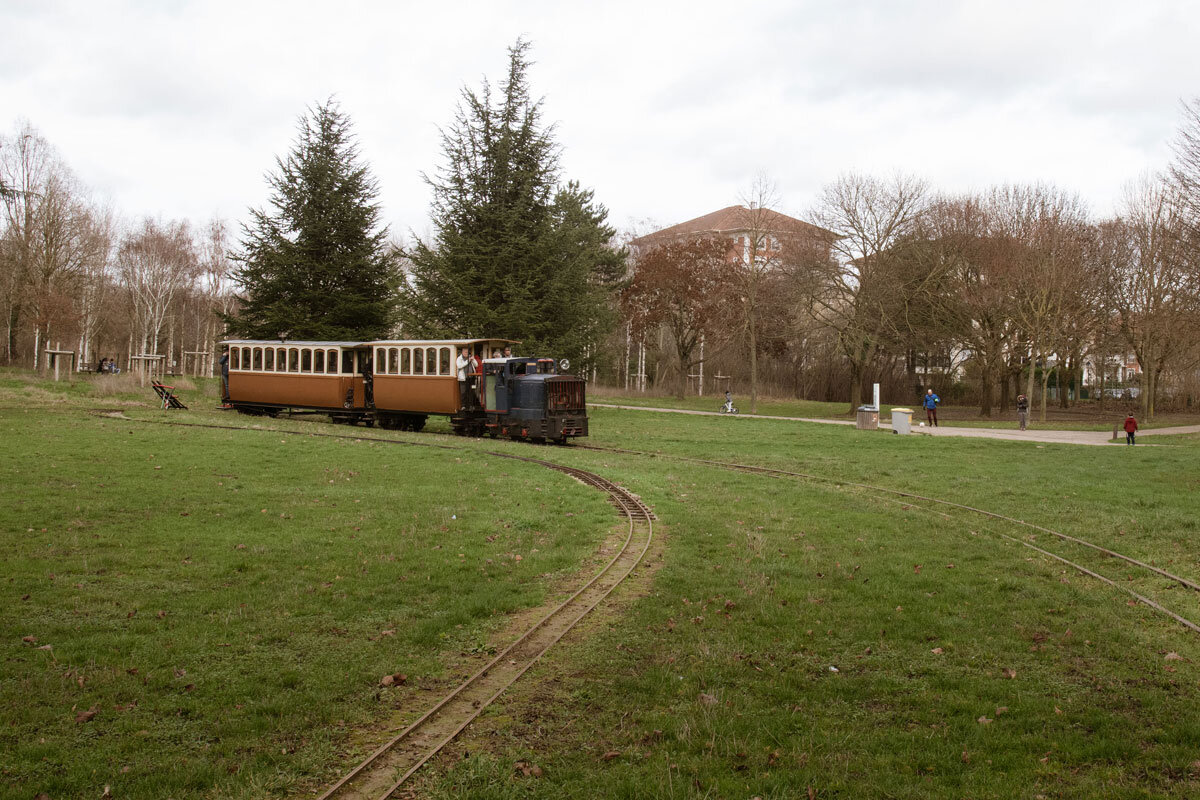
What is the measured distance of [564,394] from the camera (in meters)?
24.3

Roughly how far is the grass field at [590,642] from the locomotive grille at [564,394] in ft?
30.8

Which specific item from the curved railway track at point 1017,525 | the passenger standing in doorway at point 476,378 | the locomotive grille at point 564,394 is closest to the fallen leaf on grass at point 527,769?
the curved railway track at point 1017,525

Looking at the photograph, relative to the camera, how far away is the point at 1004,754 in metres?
4.98

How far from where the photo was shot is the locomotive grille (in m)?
24.1

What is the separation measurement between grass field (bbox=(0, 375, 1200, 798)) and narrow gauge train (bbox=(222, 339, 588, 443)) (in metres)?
9.74

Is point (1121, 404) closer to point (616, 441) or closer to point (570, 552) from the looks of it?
point (616, 441)

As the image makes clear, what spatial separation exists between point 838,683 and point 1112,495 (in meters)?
12.3

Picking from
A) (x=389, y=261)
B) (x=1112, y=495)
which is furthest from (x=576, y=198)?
(x=1112, y=495)

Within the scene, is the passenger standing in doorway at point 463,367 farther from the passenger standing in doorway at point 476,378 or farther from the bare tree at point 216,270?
the bare tree at point 216,270

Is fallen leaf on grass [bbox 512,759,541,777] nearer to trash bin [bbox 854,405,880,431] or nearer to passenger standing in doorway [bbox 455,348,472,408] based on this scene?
passenger standing in doorway [bbox 455,348,472,408]

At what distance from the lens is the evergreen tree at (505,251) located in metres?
35.5

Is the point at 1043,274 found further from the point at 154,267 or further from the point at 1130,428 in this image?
the point at 154,267

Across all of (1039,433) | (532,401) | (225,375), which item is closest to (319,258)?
(225,375)

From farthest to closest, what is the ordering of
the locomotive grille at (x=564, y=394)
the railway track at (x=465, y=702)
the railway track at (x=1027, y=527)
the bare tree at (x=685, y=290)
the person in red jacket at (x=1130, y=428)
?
the bare tree at (x=685, y=290)
the person in red jacket at (x=1130, y=428)
the locomotive grille at (x=564, y=394)
the railway track at (x=1027, y=527)
the railway track at (x=465, y=702)
